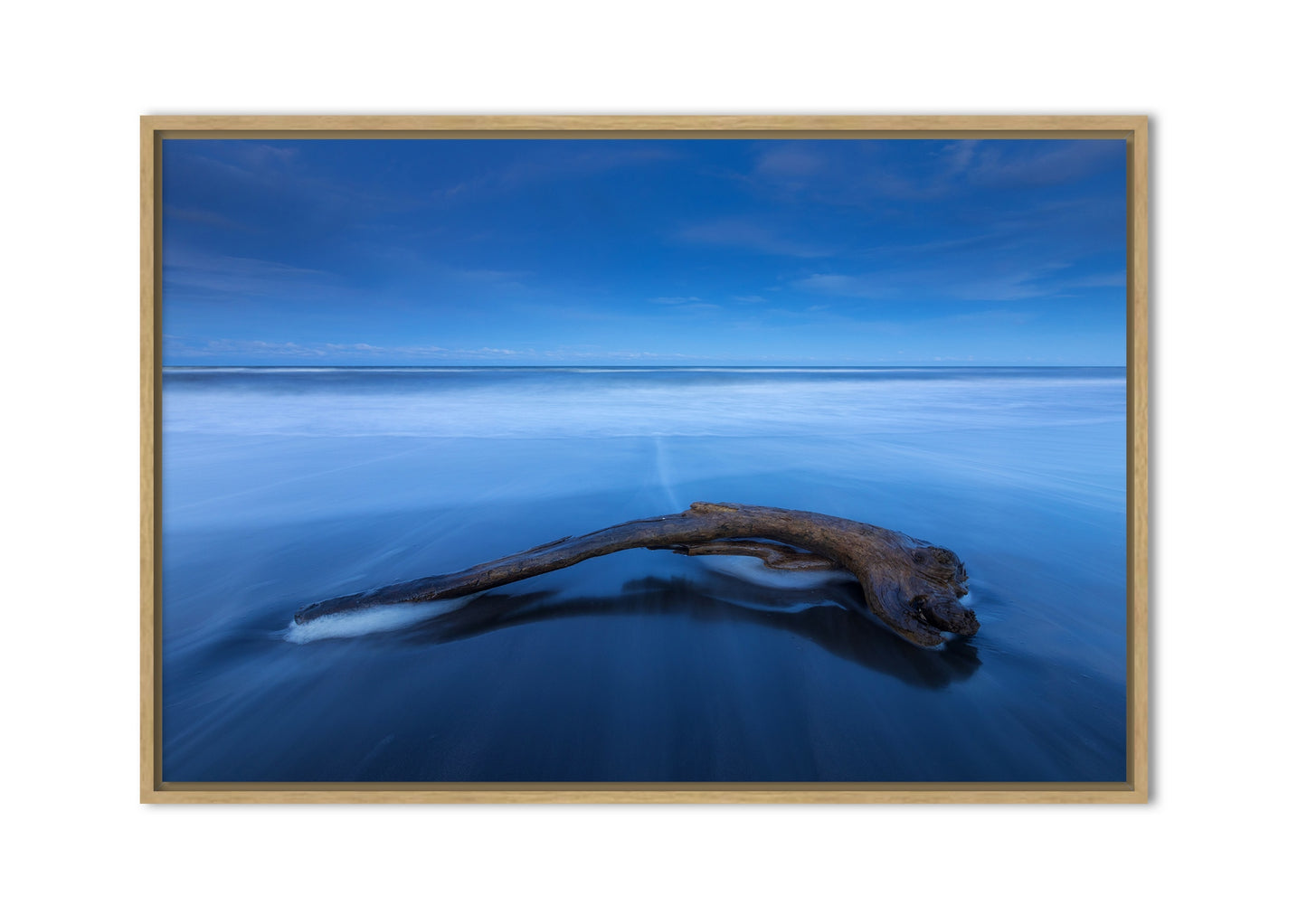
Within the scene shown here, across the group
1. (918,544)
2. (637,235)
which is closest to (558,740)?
(918,544)

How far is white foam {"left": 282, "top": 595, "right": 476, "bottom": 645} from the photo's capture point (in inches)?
57.3

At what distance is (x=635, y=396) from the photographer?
15.2ft

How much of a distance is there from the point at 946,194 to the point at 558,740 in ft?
6.95

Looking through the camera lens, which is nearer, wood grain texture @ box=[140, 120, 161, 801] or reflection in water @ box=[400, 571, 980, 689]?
wood grain texture @ box=[140, 120, 161, 801]

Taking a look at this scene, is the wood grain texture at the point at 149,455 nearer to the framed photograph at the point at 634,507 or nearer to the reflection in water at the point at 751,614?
the framed photograph at the point at 634,507

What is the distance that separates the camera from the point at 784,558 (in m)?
1.84

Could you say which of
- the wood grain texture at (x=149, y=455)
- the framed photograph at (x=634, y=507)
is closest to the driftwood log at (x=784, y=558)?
the framed photograph at (x=634, y=507)

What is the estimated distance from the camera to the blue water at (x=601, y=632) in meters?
1.17

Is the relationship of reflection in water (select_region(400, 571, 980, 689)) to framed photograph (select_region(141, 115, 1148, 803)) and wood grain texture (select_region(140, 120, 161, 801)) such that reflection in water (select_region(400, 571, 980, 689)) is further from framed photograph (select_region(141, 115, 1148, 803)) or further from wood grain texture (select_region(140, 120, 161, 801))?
wood grain texture (select_region(140, 120, 161, 801))

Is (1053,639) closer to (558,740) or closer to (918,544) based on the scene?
(918,544)

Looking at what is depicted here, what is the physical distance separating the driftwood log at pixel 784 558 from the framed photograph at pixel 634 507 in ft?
0.05

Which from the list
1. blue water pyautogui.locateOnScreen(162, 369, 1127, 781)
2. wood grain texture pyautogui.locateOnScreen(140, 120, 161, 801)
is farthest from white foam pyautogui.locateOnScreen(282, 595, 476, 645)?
wood grain texture pyautogui.locateOnScreen(140, 120, 161, 801)

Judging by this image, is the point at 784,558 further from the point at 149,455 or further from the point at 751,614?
the point at 149,455

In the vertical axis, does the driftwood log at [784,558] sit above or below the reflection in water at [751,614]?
above
